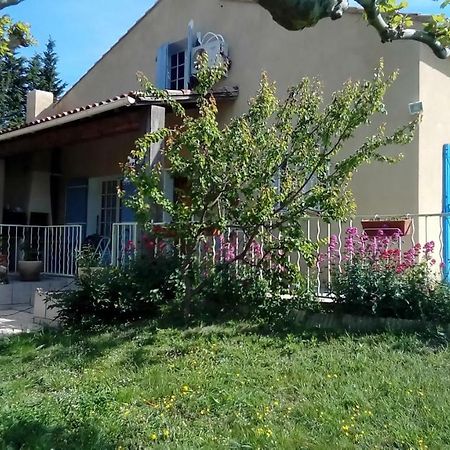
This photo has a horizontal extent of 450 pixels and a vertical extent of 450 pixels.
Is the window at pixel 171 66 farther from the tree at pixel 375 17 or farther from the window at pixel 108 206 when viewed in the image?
the tree at pixel 375 17

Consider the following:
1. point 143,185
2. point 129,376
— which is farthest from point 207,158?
point 129,376

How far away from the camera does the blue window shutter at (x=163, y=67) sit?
10.8 metres

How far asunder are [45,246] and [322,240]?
6201 mm

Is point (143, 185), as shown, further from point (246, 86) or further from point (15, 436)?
point (246, 86)

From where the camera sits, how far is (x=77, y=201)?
1218cm

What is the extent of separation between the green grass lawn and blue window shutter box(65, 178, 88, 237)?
21.5ft

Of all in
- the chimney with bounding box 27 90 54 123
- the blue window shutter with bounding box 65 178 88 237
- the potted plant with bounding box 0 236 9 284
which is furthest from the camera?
the chimney with bounding box 27 90 54 123

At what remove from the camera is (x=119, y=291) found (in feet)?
21.3

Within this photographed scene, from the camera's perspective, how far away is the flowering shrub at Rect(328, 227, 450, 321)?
529cm

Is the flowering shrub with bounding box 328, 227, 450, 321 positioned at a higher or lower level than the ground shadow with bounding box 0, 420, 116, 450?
higher

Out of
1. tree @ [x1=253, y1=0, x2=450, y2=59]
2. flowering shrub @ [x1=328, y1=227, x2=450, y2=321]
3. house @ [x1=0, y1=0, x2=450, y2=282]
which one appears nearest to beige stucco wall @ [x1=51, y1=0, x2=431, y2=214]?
house @ [x1=0, y1=0, x2=450, y2=282]

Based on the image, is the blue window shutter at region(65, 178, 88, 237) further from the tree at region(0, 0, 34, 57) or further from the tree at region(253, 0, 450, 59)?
the tree at region(253, 0, 450, 59)

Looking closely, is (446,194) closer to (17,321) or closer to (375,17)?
(375,17)

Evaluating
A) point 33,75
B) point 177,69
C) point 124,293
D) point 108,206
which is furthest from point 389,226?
point 33,75
